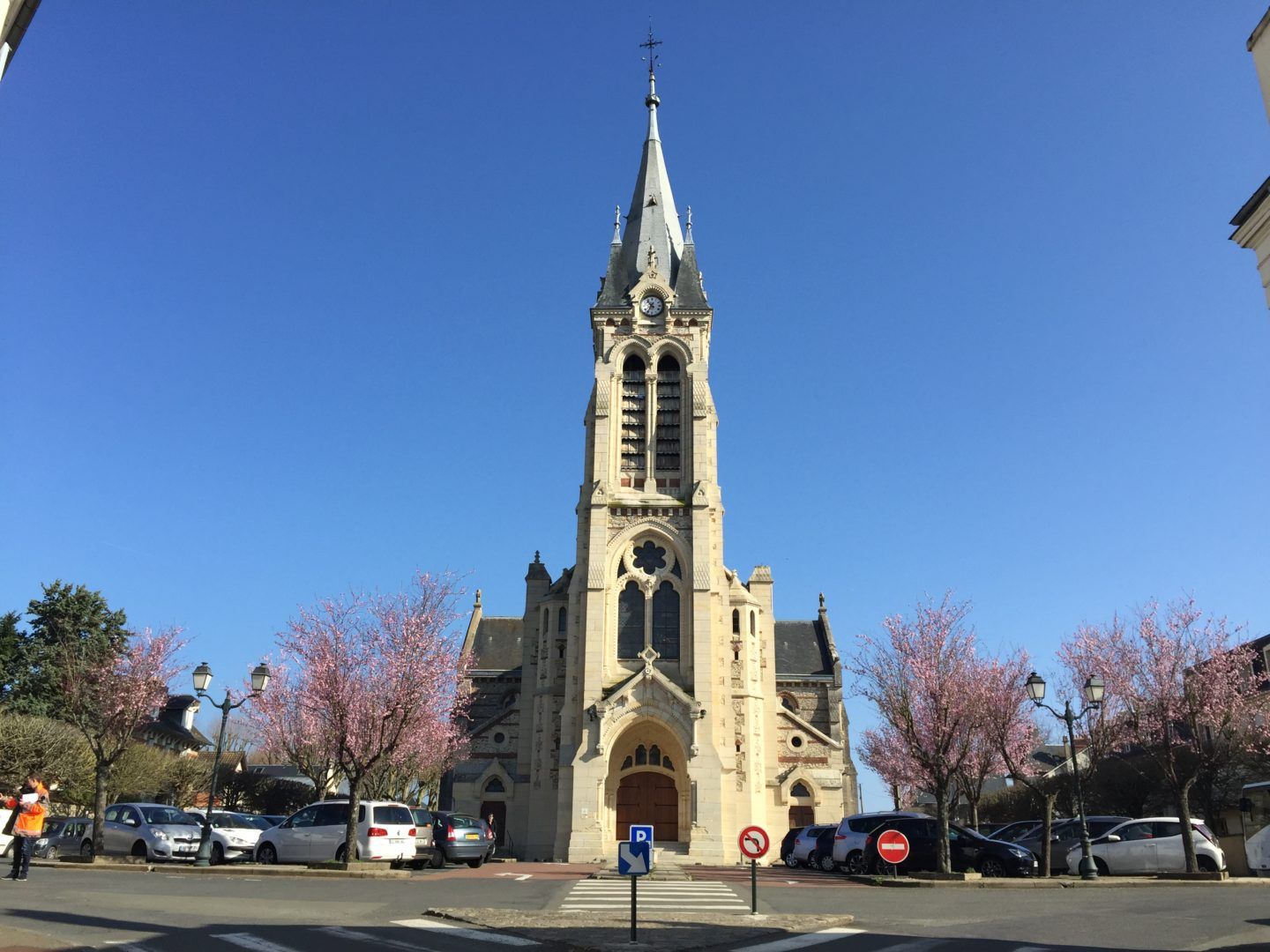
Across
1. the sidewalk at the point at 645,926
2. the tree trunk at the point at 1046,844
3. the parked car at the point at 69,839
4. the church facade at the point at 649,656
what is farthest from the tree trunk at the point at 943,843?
the parked car at the point at 69,839

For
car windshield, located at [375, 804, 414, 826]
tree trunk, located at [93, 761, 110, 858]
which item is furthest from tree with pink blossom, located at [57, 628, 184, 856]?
car windshield, located at [375, 804, 414, 826]

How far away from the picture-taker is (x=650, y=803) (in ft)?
126

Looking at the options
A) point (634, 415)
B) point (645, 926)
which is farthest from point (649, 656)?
point (645, 926)

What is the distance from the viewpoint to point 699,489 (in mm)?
41500

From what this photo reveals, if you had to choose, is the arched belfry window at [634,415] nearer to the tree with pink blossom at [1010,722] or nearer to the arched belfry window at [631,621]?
the arched belfry window at [631,621]

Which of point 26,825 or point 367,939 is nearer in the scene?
point 367,939

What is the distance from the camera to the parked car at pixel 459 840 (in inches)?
1006

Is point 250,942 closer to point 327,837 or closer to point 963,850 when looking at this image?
point 327,837

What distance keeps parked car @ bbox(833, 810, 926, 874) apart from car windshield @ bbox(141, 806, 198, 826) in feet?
57.1

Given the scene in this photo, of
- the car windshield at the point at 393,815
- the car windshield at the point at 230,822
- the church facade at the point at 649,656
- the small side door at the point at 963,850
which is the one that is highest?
the church facade at the point at 649,656

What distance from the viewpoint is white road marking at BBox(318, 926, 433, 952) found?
1026 centimetres

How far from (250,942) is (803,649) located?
48287 mm

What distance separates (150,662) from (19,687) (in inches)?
755

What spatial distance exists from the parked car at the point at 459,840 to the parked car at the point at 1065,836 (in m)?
14.8
